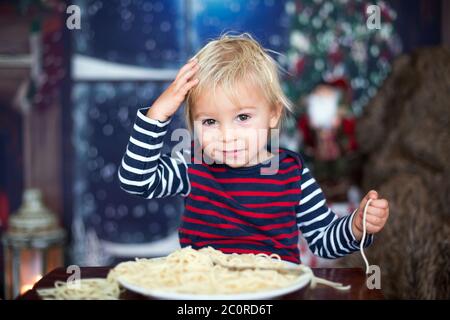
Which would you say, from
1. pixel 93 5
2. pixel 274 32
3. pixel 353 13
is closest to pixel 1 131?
pixel 93 5

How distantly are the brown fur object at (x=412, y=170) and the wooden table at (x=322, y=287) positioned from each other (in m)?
0.81

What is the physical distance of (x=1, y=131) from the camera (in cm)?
311

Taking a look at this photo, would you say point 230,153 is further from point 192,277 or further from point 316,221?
point 192,277

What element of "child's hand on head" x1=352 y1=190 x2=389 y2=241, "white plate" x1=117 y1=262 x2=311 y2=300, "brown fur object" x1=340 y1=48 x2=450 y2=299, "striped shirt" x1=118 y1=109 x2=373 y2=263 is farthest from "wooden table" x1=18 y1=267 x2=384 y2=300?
"brown fur object" x1=340 y1=48 x2=450 y2=299

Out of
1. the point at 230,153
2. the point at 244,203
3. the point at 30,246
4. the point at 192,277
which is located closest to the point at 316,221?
the point at 244,203

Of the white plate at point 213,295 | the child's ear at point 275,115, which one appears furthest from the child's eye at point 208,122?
the white plate at point 213,295

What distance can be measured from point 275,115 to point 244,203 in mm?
239

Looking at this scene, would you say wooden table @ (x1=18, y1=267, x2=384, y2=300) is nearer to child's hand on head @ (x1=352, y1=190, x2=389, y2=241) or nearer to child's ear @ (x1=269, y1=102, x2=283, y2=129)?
child's hand on head @ (x1=352, y1=190, x2=389, y2=241)

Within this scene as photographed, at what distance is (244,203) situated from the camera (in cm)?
140

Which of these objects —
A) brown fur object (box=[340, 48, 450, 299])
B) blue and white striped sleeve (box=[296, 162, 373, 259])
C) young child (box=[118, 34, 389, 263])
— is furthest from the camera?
brown fur object (box=[340, 48, 450, 299])

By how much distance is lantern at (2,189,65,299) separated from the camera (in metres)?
2.70

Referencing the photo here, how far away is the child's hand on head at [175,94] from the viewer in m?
1.23
